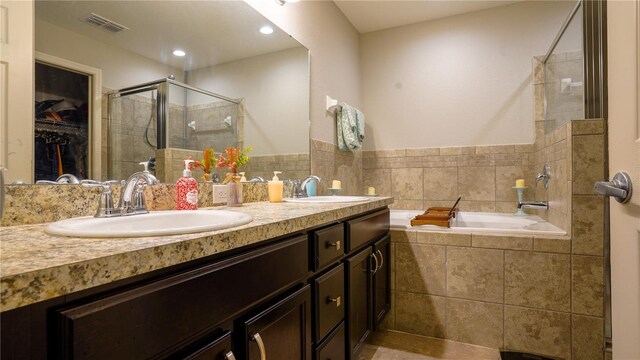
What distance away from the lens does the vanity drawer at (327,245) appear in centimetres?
109

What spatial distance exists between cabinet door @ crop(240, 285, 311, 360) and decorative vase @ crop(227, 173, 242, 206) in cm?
53

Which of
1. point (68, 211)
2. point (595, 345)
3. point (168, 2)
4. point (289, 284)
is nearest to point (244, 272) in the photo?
point (289, 284)

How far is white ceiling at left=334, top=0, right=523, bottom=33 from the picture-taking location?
278 centimetres

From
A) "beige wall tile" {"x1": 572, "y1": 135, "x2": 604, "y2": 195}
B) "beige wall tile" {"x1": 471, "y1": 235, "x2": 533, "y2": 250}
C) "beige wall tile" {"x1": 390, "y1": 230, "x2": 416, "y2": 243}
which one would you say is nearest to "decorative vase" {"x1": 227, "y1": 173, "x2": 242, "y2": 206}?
"beige wall tile" {"x1": 390, "y1": 230, "x2": 416, "y2": 243}

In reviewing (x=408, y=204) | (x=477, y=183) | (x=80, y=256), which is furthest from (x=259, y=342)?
(x=477, y=183)

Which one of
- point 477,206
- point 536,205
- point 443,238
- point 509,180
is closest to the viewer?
point 443,238

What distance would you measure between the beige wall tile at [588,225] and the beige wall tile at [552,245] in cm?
3

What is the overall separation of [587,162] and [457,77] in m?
1.57

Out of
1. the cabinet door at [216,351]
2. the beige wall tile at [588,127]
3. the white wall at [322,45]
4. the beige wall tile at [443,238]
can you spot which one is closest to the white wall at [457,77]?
the white wall at [322,45]

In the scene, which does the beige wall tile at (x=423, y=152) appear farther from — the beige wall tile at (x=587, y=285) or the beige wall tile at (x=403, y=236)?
the beige wall tile at (x=587, y=285)

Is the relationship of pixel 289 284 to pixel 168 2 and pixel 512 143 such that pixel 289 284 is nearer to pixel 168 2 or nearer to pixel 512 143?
pixel 168 2

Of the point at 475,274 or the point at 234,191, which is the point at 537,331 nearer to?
the point at 475,274

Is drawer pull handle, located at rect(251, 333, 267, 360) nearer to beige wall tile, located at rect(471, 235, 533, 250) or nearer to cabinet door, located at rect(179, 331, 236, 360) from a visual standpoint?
cabinet door, located at rect(179, 331, 236, 360)

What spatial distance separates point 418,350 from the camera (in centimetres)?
190
